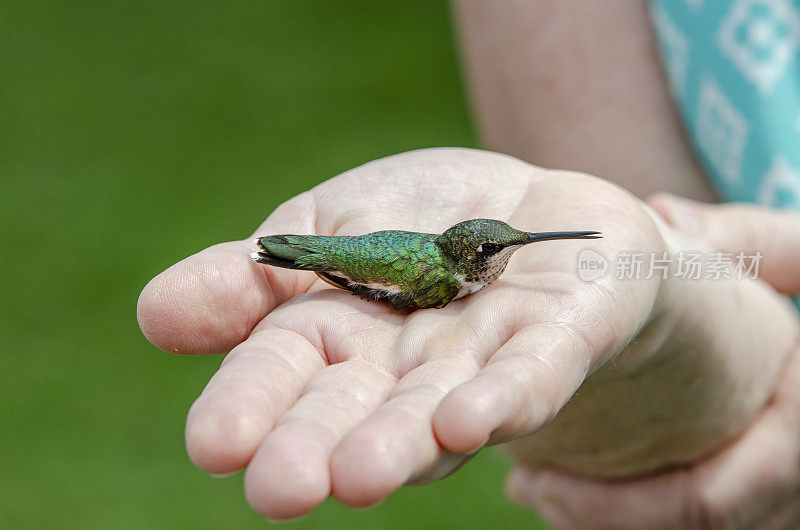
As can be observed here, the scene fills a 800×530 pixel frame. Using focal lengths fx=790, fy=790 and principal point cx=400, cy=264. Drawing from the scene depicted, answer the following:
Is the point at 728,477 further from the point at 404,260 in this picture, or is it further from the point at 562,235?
the point at 404,260

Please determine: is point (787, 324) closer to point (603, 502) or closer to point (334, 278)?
point (603, 502)

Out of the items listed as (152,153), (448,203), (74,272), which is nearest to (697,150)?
(448,203)

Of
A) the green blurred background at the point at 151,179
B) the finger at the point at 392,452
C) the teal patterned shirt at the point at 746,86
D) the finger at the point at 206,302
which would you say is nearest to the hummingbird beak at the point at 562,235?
the finger at the point at 392,452

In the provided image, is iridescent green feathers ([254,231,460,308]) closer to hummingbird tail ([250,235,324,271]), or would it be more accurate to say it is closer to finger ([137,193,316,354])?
hummingbird tail ([250,235,324,271])

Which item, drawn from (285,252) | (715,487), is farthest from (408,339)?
(715,487)

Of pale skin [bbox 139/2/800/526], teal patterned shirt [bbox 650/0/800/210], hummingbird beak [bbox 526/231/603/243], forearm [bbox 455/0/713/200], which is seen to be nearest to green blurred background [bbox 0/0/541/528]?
pale skin [bbox 139/2/800/526]

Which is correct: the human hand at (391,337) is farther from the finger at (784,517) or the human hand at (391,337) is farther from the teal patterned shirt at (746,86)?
the finger at (784,517)
